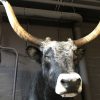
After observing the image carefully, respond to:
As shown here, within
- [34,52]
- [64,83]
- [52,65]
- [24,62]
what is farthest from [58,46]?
[24,62]

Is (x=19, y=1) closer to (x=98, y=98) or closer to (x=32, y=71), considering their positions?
(x=32, y=71)

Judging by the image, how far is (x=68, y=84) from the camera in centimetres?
259

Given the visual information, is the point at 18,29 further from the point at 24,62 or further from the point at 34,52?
the point at 24,62

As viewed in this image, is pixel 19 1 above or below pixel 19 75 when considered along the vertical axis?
above

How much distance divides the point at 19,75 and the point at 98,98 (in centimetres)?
96

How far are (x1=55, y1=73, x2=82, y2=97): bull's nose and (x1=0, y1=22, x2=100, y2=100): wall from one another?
982 millimetres

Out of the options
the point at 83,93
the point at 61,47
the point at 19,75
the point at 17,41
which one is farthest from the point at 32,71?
the point at 61,47

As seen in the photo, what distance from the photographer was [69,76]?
8.52 feet

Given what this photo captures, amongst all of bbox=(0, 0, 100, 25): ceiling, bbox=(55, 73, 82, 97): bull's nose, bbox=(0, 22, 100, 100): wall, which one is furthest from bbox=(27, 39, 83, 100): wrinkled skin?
bbox=(0, 0, 100, 25): ceiling

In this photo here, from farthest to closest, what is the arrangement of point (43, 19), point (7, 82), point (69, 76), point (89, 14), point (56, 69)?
point (89, 14)
point (43, 19)
point (7, 82)
point (56, 69)
point (69, 76)

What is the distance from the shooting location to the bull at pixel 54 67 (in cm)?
263

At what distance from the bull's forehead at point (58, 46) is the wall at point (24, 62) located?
0.66 m

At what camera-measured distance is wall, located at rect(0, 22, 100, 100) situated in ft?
11.6

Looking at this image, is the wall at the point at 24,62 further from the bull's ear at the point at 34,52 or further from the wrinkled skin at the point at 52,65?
the bull's ear at the point at 34,52
